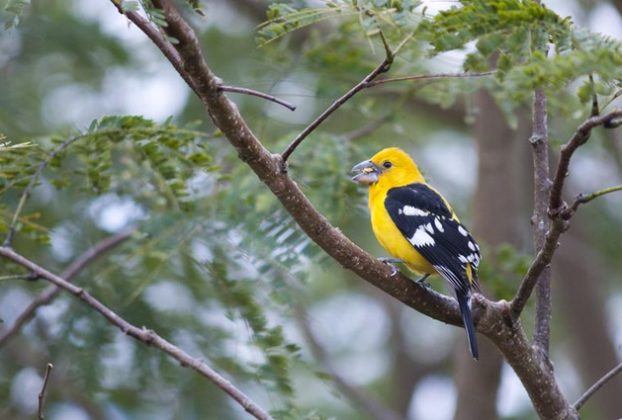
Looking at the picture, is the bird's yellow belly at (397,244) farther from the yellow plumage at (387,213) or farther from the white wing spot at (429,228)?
the white wing spot at (429,228)

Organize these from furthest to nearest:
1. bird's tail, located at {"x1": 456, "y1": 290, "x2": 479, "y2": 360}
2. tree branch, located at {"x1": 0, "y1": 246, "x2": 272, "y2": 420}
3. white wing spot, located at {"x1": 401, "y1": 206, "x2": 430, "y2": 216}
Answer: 1. white wing spot, located at {"x1": 401, "y1": 206, "x2": 430, "y2": 216}
2. bird's tail, located at {"x1": 456, "y1": 290, "x2": 479, "y2": 360}
3. tree branch, located at {"x1": 0, "y1": 246, "x2": 272, "y2": 420}

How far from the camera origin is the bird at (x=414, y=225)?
→ 3900mm

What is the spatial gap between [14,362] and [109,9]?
2155 millimetres

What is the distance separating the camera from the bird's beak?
436 centimetres

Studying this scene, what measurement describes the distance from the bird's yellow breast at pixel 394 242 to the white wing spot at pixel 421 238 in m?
0.04

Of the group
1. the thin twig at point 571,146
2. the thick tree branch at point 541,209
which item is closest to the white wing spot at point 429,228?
the thick tree branch at point 541,209

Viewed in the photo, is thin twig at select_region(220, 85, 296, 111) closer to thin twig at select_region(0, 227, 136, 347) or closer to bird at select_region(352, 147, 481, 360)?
bird at select_region(352, 147, 481, 360)

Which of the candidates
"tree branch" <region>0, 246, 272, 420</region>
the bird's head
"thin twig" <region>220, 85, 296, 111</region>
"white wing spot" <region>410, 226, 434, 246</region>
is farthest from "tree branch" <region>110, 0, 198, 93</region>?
the bird's head

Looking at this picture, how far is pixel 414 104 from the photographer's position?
7230 mm

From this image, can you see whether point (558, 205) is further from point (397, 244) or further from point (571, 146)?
point (397, 244)

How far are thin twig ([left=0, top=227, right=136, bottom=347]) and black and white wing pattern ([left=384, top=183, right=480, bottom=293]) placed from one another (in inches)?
50.0

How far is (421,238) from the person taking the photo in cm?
403

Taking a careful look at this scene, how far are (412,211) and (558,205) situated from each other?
5.73 feet

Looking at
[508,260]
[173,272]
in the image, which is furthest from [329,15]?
[173,272]
